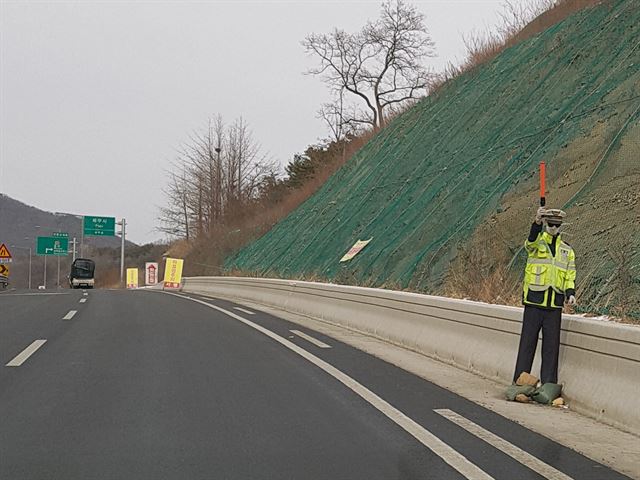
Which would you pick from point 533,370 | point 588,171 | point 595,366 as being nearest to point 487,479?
point 595,366

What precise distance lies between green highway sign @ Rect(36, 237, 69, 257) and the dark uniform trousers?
73669 mm

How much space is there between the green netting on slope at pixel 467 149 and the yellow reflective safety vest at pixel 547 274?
30.4 feet

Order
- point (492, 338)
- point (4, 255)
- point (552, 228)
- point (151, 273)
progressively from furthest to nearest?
point (151, 273)
point (4, 255)
point (492, 338)
point (552, 228)

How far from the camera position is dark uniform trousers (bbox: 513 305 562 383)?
23.8ft

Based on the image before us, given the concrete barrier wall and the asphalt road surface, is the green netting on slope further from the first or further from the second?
the asphalt road surface

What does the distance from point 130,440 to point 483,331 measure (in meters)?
4.71

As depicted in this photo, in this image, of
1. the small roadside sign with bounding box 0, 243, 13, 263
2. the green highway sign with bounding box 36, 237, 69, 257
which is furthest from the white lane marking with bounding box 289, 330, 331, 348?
the green highway sign with bounding box 36, 237, 69, 257

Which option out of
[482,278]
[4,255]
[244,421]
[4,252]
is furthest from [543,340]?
[4,252]

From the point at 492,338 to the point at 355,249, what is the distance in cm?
1559

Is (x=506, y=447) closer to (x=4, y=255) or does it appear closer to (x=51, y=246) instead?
(x=4, y=255)

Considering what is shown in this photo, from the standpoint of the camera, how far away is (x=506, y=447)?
18.2 ft

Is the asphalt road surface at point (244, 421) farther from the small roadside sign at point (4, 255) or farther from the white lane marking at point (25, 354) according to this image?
the small roadside sign at point (4, 255)

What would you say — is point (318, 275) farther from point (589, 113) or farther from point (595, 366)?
point (595, 366)

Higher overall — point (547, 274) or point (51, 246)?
point (51, 246)
